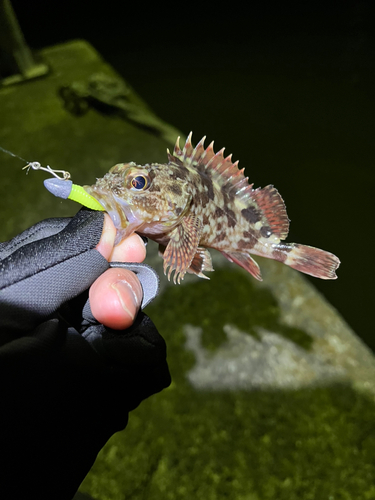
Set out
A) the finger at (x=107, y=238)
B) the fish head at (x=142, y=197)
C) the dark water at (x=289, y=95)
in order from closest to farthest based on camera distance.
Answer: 1. the finger at (x=107, y=238)
2. the fish head at (x=142, y=197)
3. the dark water at (x=289, y=95)

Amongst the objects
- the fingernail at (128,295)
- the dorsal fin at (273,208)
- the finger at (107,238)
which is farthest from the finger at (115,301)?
the dorsal fin at (273,208)

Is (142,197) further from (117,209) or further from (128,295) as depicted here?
(128,295)

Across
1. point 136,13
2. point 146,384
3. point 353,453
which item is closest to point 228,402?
point 353,453

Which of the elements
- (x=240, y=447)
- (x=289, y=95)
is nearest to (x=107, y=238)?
(x=240, y=447)

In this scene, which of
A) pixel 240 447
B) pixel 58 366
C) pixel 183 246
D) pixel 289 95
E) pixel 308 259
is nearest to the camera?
pixel 58 366

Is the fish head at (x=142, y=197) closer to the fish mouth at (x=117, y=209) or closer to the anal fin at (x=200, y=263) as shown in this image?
the fish mouth at (x=117, y=209)

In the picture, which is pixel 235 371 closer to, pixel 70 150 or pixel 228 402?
pixel 228 402

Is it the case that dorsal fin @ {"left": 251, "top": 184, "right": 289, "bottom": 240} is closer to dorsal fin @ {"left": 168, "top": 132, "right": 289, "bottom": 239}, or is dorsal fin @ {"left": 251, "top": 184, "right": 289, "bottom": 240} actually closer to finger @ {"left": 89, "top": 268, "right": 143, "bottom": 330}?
dorsal fin @ {"left": 168, "top": 132, "right": 289, "bottom": 239}
